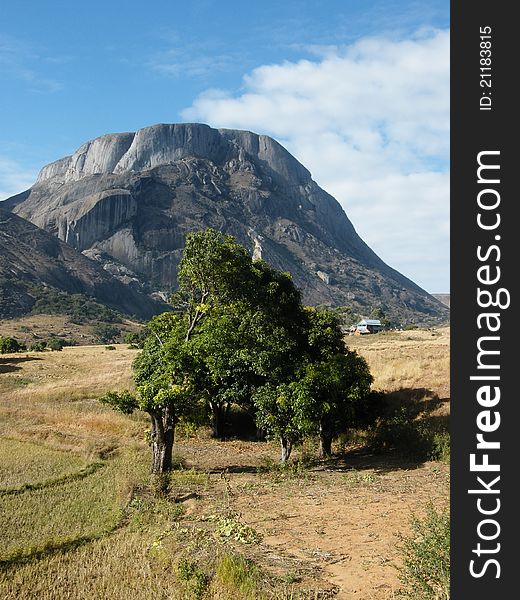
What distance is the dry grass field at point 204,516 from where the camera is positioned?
32.1ft

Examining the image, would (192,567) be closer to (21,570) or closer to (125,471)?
(21,570)

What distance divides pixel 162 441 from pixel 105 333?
415 ft

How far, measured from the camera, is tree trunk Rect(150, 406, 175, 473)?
64.7 feet

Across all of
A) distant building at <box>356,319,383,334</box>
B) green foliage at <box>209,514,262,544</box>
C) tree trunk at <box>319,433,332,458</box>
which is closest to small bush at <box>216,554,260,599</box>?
green foliage at <box>209,514,262,544</box>

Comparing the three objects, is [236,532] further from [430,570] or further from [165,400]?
[165,400]

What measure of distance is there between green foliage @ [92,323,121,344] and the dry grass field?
10800cm

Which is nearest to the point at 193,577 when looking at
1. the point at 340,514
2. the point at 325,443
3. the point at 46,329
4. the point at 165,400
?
the point at 340,514

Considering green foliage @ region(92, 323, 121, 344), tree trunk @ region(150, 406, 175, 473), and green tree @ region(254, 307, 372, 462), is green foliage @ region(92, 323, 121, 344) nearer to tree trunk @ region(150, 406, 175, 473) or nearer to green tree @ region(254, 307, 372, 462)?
green tree @ region(254, 307, 372, 462)

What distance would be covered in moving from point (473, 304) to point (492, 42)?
2.29 m

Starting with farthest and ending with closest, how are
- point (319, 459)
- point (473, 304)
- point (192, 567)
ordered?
point (319, 459) → point (192, 567) → point (473, 304)

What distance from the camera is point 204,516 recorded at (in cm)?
1401

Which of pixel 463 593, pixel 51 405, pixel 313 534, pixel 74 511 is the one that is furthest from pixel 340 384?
pixel 51 405

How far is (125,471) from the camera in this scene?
20.5 m

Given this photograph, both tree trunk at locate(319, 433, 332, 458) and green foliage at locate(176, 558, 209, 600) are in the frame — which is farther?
tree trunk at locate(319, 433, 332, 458)
